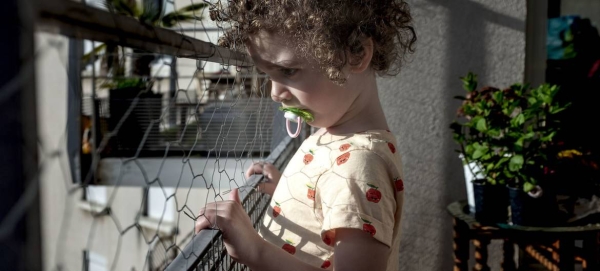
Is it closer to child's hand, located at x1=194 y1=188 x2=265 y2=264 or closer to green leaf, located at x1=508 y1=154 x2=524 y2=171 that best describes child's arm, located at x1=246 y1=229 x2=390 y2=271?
child's hand, located at x1=194 y1=188 x2=265 y2=264

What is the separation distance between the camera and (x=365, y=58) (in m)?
1.06

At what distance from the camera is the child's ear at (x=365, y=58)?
3.46 ft

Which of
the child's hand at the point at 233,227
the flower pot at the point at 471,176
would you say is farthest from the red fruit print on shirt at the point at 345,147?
the flower pot at the point at 471,176

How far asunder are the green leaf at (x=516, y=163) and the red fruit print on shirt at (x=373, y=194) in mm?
1045

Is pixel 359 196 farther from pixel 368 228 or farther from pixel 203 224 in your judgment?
pixel 203 224

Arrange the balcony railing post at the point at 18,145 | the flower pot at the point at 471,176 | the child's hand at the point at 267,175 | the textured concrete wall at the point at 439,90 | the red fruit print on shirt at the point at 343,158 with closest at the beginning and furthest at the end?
the balcony railing post at the point at 18,145
the red fruit print on shirt at the point at 343,158
the child's hand at the point at 267,175
the flower pot at the point at 471,176
the textured concrete wall at the point at 439,90

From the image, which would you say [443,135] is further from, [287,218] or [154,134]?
[154,134]

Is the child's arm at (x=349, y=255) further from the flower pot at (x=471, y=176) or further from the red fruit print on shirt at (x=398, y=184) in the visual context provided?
the flower pot at (x=471, y=176)

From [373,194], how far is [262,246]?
185 mm

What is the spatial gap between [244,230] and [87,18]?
55 centimetres

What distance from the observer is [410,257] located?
243cm

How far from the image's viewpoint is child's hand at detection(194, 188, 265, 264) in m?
0.84

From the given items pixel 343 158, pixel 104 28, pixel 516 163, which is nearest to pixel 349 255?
pixel 343 158

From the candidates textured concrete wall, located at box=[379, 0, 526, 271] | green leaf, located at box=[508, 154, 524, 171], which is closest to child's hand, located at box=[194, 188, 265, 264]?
green leaf, located at box=[508, 154, 524, 171]
